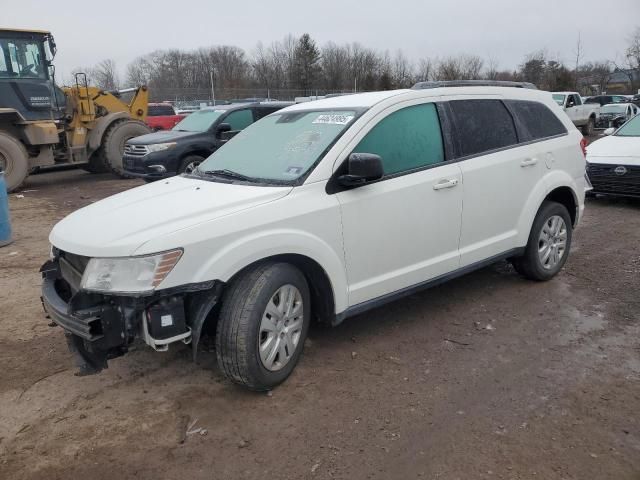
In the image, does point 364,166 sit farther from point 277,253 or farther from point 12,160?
point 12,160

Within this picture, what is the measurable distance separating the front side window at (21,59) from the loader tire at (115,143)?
6.90ft

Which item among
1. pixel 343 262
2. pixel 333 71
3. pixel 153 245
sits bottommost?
pixel 343 262

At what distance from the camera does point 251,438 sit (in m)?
2.99

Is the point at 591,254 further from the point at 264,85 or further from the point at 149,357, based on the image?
the point at 264,85

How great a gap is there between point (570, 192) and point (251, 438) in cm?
397

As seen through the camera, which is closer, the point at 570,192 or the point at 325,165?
the point at 325,165

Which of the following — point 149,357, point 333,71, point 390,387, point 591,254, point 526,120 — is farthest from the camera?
point 333,71

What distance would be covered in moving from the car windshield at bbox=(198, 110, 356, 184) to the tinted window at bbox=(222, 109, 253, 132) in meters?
6.73

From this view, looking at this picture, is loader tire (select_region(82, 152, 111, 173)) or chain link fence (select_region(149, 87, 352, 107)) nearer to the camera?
loader tire (select_region(82, 152, 111, 173))

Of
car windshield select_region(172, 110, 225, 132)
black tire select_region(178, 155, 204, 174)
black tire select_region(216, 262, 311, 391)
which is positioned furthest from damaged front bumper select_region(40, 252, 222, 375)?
car windshield select_region(172, 110, 225, 132)

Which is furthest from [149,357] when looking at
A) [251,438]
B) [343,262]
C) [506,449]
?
[506,449]

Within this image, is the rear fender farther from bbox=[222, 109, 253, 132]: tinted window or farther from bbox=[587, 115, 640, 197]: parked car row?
bbox=[222, 109, 253, 132]: tinted window

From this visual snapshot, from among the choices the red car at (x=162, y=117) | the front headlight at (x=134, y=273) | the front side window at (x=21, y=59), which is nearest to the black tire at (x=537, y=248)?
the front headlight at (x=134, y=273)

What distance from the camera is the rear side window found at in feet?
16.2
